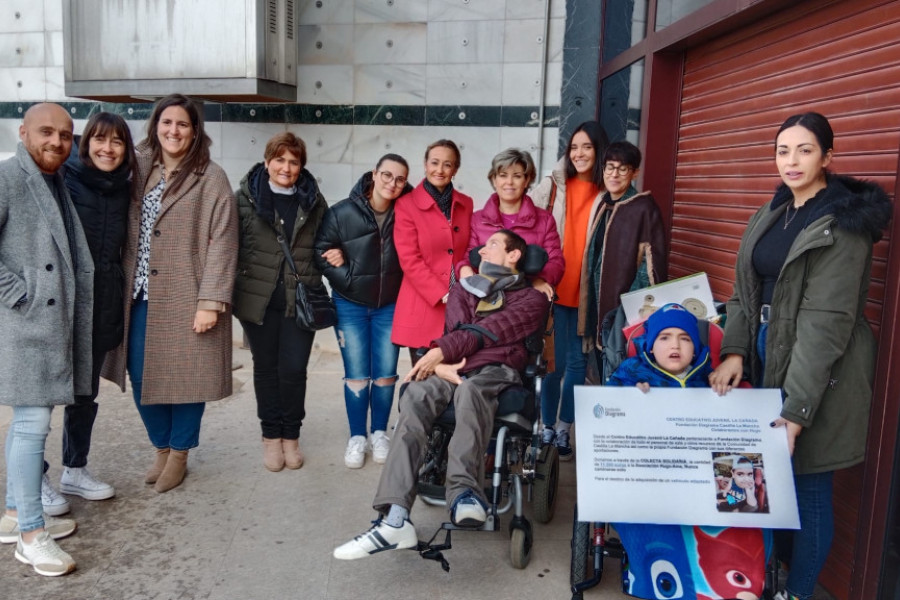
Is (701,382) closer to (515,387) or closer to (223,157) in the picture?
(515,387)

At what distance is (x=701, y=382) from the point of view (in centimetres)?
296

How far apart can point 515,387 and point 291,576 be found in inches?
49.4

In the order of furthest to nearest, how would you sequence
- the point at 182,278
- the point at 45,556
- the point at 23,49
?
the point at 23,49, the point at 182,278, the point at 45,556

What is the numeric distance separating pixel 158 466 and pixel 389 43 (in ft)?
13.2

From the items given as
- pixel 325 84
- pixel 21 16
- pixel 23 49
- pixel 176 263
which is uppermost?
pixel 21 16

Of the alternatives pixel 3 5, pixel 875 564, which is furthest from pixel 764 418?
pixel 3 5

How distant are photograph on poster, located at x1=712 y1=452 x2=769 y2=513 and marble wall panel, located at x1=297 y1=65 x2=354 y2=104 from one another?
4776 millimetres

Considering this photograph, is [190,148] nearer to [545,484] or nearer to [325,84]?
[545,484]

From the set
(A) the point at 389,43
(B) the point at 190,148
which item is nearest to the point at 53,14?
(A) the point at 389,43

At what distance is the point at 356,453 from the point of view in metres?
4.29

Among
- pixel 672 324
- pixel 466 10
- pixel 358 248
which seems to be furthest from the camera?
pixel 466 10

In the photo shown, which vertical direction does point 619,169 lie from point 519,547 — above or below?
above

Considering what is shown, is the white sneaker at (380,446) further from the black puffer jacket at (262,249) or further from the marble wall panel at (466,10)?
the marble wall panel at (466,10)

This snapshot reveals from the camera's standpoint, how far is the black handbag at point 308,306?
13.0 ft
